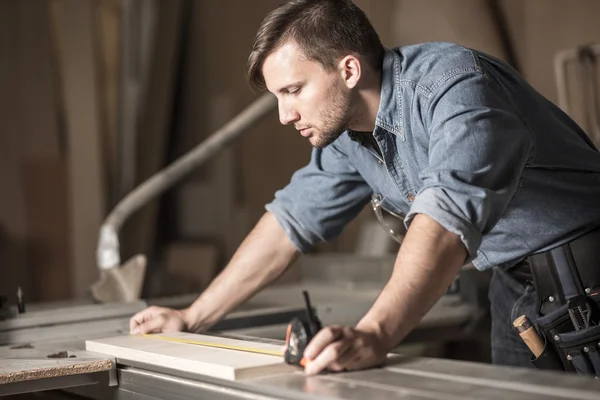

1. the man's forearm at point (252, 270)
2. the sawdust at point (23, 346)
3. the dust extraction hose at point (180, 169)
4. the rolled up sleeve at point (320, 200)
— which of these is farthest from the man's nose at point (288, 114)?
the dust extraction hose at point (180, 169)

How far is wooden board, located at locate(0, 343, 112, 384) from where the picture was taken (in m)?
1.64

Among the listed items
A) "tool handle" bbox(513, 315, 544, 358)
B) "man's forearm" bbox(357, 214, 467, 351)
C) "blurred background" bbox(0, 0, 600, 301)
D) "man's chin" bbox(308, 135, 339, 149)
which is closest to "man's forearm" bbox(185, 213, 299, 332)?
"man's chin" bbox(308, 135, 339, 149)

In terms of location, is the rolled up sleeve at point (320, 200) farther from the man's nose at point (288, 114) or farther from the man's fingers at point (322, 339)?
the man's fingers at point (322, 339)

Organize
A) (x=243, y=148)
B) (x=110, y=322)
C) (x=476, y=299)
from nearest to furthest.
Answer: (x=110, y=322)
(x=476, y=299)
(x=243, y=148)

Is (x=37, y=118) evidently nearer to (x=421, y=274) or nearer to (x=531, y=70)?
(x=531, y=70)

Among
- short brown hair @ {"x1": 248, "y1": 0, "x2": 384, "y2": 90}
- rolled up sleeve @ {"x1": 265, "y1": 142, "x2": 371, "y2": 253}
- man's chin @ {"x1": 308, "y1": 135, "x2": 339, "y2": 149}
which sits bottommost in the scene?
rolled up sleeve @ {"x1": 265, "y1": 142, "x2": 371, "y2": 253}

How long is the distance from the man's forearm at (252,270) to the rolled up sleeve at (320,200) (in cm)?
3

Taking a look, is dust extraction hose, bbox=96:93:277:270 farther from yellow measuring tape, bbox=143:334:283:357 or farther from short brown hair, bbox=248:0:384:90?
short brown hair, bbox=248:0:384:90

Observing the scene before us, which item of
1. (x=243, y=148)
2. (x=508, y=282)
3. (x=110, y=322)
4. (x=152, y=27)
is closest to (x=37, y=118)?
(x=152, y=27)

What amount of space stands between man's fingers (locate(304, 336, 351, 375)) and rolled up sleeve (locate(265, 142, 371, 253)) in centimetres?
74

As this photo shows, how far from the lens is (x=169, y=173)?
3496 millimetres

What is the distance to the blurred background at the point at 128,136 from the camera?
18.4 feet

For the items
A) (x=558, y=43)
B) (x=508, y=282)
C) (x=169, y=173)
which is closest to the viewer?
(x=508, y=282)

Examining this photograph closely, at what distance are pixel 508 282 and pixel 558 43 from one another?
8.35 ft
